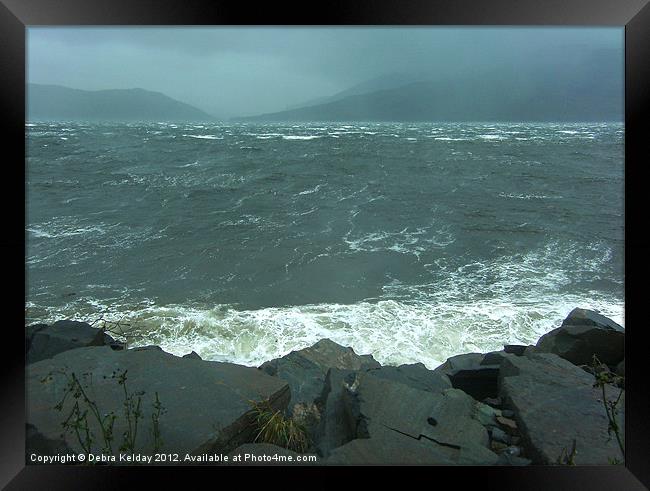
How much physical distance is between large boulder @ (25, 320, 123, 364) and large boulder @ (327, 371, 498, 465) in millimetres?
3012

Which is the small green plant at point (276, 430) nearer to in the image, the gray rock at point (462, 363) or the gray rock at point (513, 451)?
the gray rock at point (513, 451)

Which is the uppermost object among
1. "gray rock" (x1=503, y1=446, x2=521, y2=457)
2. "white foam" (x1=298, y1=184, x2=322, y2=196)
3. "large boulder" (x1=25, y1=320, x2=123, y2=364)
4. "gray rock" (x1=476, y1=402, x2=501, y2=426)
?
"white foam" (x1=298, y1=184, x2=322, y2=196)

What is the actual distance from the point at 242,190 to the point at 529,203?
10873 mm

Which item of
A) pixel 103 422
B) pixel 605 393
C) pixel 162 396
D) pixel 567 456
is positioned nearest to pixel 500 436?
pixel 567 456

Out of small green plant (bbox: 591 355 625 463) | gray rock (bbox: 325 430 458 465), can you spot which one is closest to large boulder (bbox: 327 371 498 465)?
gray rock (bbox: 325 430 458 465)

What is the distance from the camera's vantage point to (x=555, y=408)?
11.6 feet

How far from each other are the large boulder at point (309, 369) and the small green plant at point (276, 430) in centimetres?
30

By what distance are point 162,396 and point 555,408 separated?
10.5ft

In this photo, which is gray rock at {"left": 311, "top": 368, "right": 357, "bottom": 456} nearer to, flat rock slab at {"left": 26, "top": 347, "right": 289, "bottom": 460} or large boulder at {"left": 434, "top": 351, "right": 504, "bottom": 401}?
flat rock slab at {"left": 26, "top": 347, "right": 289, "bottom": 460}

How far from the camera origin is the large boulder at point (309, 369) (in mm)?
3784

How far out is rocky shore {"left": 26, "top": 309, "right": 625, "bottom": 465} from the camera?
297 centimetres

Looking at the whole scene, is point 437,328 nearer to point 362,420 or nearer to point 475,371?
point 475,371

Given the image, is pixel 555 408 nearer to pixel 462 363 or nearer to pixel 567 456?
pixel 567 456
